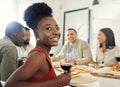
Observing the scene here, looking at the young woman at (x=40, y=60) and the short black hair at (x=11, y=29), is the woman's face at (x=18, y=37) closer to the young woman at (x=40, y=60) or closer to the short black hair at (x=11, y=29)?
the short black hair at (x=11, y=29)

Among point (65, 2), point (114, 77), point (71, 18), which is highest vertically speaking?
point (65, 2)

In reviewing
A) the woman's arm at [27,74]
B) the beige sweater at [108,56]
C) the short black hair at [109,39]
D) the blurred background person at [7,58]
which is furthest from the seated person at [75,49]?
the woman's arm at [27,74]

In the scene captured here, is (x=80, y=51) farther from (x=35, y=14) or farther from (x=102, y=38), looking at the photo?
(x=35, y=14)

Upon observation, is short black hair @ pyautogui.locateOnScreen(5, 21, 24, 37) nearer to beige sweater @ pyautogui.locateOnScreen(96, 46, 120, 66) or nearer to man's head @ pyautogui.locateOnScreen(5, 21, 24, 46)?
man's head @ pyautogui.locateOnScreen(5, 21, 24, 46)

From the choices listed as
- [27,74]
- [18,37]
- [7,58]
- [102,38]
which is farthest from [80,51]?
[27,74]

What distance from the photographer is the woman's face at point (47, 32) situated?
0.97m

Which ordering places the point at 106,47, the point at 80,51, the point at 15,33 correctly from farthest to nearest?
the point at 80,51
the point at 106,47
the point at 15,33

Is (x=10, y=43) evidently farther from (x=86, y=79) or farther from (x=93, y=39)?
(x=93, y=39)

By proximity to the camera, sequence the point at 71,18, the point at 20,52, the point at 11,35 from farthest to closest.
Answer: the point at 71,18
the point at 20,52
the point at 11,35

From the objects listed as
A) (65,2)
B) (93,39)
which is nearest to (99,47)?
(93,39)

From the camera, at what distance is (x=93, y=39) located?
446 cm

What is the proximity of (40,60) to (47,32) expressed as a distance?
15 centimetres

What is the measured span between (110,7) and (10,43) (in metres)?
2.83

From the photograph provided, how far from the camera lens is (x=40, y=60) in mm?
890
